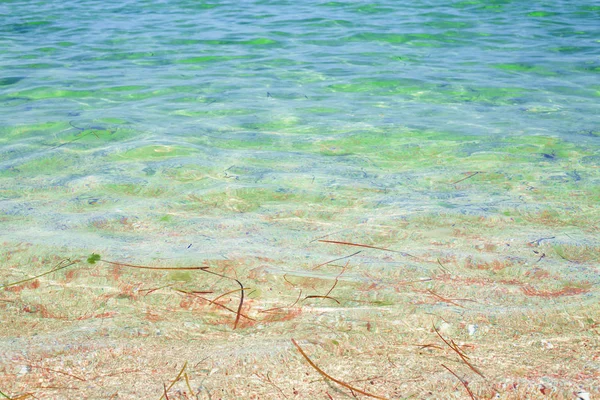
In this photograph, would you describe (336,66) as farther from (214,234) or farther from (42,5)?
(42,5)

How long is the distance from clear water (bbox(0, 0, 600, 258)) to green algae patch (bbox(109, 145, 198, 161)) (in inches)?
0.9

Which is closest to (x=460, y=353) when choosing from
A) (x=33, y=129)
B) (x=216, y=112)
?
(x=216, y=112)

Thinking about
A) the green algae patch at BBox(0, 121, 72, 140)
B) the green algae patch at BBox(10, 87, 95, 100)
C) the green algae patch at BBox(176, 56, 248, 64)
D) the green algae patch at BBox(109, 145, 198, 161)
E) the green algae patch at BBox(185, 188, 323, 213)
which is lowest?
the green algae patch at BBox(185, 188, 323, 213)

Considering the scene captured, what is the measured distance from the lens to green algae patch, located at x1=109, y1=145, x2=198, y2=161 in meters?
4.72

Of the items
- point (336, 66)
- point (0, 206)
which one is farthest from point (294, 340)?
point (336, 66)

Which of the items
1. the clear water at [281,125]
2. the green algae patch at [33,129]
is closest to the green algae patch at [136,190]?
the clear water at [281,125]

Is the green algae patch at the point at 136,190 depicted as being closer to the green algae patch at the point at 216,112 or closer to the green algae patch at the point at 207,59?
the green algae patch at the point at 216,112

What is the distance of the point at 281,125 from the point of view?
558 cm

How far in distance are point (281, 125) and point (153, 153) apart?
1334mm

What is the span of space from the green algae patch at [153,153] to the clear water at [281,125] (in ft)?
0.08

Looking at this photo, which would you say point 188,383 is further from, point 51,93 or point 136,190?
point 51,93

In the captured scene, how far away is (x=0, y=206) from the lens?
3717 millimetres

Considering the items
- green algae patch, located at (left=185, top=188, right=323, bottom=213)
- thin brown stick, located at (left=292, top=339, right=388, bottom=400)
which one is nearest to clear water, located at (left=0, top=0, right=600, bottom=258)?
green algae patch, located at (left=185, top=188, right=323, bottom=213)

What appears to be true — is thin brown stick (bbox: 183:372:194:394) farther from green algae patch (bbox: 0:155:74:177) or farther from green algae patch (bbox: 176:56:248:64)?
green algae patch (bbox: 176:56:248:64)
